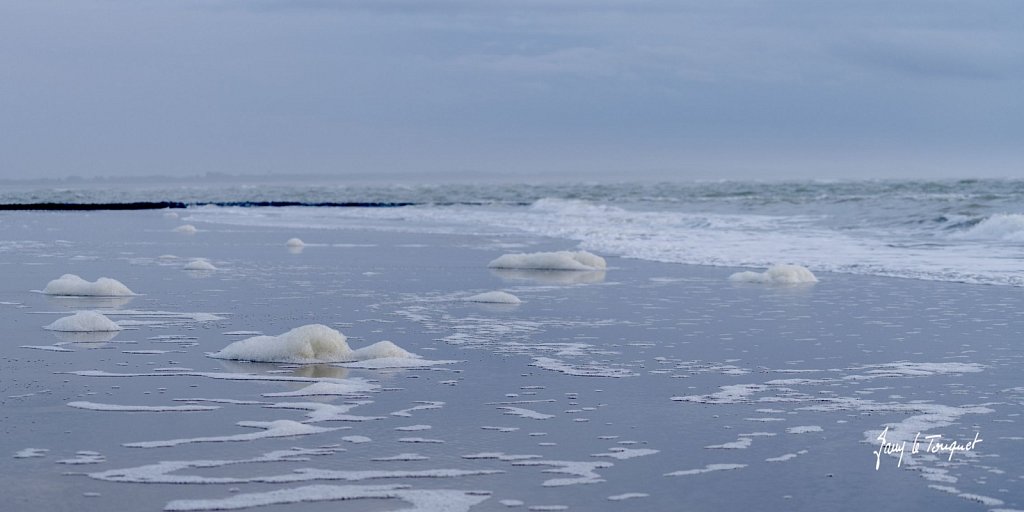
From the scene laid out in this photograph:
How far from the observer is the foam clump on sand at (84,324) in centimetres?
877

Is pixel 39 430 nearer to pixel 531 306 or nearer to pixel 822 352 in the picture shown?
pixel 822 352

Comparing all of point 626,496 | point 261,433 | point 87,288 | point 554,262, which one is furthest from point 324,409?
point 554,262

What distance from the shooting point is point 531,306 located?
1098 cm

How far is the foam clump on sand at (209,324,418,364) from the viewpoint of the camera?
290 inches

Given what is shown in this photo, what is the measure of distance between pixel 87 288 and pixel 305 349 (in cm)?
508

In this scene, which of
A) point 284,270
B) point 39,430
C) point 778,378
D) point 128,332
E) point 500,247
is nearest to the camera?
point 39,430

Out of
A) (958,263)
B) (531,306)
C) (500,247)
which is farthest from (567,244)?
(531,306)

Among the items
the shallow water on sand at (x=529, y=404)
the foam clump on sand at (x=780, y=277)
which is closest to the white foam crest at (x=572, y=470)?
the shallow water on sand at (x=529, y=404)

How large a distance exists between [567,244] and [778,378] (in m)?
15.8

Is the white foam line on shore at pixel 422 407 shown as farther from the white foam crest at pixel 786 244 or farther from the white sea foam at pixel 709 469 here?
the white foam crest at pixel 786 244

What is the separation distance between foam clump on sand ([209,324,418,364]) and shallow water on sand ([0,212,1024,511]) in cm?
19

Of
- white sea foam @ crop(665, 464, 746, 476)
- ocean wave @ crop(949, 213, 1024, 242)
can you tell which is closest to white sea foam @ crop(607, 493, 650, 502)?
white sea foam @ crop(665, 464, 746, 476)

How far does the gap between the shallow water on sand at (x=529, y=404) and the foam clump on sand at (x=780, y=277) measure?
1004mm

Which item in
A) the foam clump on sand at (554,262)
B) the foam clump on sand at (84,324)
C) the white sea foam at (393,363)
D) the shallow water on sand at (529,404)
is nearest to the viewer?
the shallow water on sand at (529,404)
